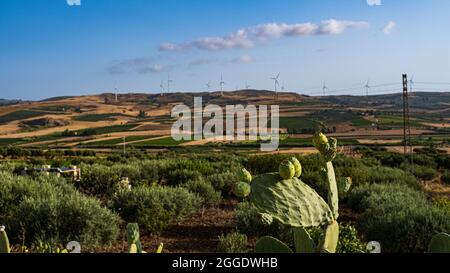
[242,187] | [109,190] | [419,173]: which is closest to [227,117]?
[419,173]

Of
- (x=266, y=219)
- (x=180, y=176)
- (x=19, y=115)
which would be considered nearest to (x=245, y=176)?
(x=266, y=219)

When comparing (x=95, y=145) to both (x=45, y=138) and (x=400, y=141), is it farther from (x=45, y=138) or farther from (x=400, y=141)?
(x=400, y=141)

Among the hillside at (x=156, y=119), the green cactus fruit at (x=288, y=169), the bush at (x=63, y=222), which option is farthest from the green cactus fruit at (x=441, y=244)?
the hillside at (x=156, y=119)

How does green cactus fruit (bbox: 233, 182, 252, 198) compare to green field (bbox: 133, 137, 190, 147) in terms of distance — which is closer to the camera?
green cactus fruit (bbox: 233, 182, 252, 198)

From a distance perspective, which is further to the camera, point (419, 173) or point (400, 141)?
point (400, 141)

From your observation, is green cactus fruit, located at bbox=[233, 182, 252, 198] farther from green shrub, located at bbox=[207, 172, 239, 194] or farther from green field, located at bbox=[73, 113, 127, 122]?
green field, located at bbox=[73, 113, 127, 122]

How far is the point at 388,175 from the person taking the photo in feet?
58.1

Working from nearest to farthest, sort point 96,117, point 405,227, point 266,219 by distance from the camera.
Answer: point 266,219, point 405,227, point 96,117

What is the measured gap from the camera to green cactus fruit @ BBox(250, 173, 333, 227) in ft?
8.31

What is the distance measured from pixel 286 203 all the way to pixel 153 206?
7.94m

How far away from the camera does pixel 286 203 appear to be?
2551mm

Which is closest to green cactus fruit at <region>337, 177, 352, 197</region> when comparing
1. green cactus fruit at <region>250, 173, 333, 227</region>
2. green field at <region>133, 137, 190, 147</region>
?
green cactus fruit at <region>250, 173, 333, 227</region>

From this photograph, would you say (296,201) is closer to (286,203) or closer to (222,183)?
(286,203)
